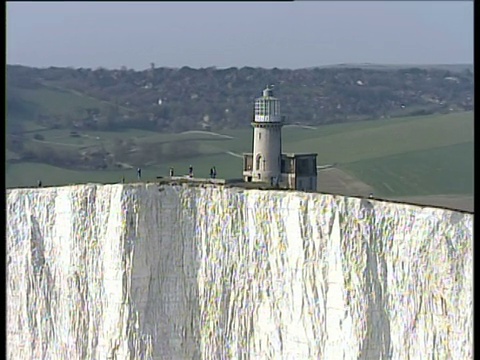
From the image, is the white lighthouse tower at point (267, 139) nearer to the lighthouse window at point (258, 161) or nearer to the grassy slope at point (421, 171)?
the lighthouse window at point (258, 161)

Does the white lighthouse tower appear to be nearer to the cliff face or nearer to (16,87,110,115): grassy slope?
the cliff face

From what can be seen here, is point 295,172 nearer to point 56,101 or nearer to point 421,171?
point 421,171

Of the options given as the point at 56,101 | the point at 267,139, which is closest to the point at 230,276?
the point at 267,139

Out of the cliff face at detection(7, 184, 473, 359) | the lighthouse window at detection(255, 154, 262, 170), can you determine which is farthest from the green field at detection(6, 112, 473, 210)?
the cliff face at detection(7, 184, 473, 359)

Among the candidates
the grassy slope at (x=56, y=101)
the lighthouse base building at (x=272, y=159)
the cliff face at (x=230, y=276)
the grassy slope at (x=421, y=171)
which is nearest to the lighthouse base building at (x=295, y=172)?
the lighthouse base building at (x=272, y=159)

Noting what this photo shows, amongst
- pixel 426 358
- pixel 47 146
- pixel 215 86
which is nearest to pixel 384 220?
pixel 426 358
